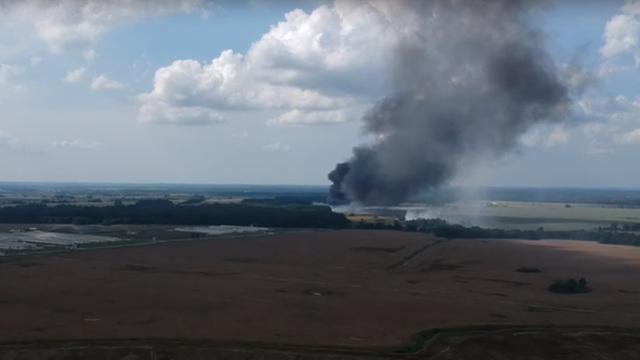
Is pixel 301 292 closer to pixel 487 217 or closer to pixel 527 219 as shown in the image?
pixel 487 217

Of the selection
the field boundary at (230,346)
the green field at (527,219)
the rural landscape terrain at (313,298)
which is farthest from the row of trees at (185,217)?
the field boundary at (230,346)

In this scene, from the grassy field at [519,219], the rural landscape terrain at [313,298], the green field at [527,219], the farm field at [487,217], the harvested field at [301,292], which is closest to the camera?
the rural landscape terrain at [313,298]

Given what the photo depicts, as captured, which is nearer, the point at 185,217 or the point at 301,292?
the point at 301,292

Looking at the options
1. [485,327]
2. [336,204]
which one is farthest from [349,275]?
[336,204]

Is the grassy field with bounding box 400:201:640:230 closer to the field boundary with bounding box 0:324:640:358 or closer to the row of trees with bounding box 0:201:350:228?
the row of trees with bounding box 0:201:350:228

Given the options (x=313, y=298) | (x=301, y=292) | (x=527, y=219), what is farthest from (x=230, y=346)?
(x=527, y=219)

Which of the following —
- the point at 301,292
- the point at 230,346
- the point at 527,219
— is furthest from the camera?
the point at 527,219

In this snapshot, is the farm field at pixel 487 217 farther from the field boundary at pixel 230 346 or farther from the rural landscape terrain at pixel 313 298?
the field boundary at pixel 230 346

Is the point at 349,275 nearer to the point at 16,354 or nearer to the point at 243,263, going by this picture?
the point at 243,263
